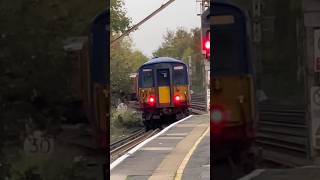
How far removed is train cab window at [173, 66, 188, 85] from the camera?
57.4 feet

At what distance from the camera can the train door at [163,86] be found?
17.4 m

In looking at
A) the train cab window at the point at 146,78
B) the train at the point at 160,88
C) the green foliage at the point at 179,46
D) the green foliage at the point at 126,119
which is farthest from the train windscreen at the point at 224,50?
the green foliage at the point at 179,46

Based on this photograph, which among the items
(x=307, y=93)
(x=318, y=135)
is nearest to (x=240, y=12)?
(x=307, y=93)

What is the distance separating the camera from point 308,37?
2592 mm

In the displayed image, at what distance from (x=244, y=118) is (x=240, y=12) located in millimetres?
549

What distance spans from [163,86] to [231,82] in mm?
15074

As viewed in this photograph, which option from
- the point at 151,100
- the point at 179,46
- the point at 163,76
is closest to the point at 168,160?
the point at 163,76

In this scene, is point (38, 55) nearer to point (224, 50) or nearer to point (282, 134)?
point (224, 50)

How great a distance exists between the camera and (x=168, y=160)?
7328 mm

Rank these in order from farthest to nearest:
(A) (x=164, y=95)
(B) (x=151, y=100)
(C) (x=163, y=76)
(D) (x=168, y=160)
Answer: (A) (x=164, y=95) < (B) (x=151, y=100) < (C) (x=163, y=76) < (D) (x=168, y=160)

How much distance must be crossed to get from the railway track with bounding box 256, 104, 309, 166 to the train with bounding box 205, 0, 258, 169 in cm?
6

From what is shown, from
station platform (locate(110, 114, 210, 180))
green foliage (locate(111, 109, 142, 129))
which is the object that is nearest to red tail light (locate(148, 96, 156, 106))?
green foliage (locate(111, 109, 142, 129))

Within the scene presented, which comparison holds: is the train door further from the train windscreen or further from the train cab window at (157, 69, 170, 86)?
the train windscreen

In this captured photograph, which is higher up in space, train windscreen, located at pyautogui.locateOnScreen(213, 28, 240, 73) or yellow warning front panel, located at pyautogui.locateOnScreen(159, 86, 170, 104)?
train windscreen, located at pyautogui.locateOnScreen(213, 28, 240, 73)
